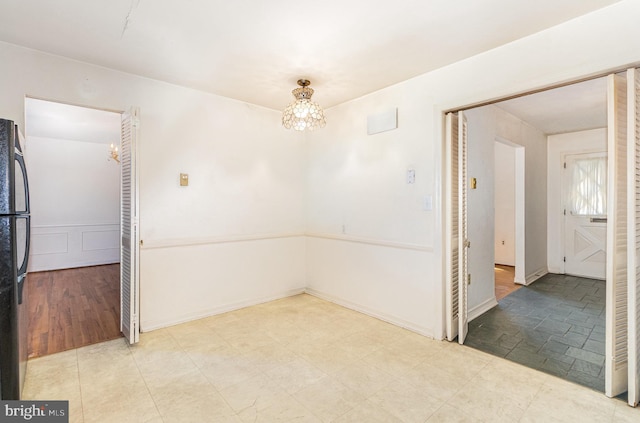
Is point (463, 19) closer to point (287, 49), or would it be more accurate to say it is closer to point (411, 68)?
point (411, 68)

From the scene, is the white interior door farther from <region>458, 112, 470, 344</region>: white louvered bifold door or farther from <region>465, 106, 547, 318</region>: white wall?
<region>458, 112, 470, 344</region>: white louvered bifold door

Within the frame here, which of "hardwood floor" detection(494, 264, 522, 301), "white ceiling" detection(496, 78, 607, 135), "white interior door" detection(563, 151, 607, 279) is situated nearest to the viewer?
"white ceiling" detection(496, 78, 607, 135)

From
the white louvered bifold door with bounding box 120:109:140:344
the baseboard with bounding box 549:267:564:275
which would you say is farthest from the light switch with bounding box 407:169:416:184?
the baseboard with bounding box 549:267:564:275

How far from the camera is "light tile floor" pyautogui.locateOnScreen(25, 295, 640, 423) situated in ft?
6.14

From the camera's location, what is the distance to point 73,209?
6262mm

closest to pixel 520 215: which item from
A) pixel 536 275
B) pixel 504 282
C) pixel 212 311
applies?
pixel 504 282

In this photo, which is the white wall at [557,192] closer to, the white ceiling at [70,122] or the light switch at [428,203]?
the light switch at [428,203]

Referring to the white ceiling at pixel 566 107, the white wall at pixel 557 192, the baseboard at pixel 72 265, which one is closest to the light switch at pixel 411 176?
the white ceiling at pixel 566 107

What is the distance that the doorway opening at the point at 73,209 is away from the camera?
4273 millimetres

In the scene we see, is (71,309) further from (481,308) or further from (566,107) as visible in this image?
(566,107)

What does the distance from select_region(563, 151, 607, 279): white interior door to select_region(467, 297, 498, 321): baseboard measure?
2737mm

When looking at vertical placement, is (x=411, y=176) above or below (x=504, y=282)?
above

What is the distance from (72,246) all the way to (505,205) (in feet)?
29.0

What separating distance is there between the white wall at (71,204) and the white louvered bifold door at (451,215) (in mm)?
6849
